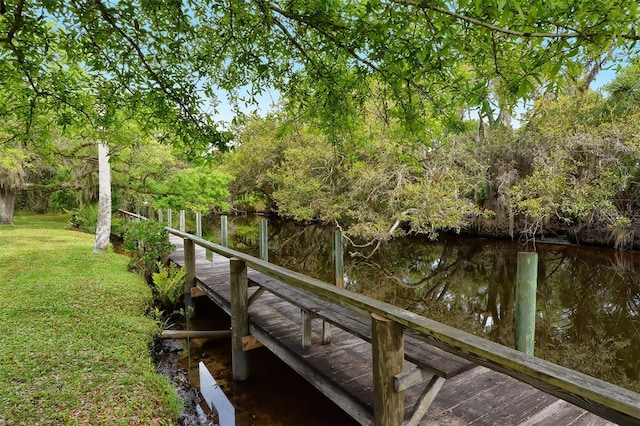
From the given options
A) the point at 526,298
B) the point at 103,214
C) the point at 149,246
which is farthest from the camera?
the point at 103,214

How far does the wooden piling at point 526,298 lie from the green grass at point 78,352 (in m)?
3.14

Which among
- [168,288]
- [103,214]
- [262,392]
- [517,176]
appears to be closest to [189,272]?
[168,288]

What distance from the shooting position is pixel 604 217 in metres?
12.5

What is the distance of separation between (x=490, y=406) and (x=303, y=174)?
47.4ft

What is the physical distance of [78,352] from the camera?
404cm

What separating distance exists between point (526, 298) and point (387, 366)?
3.89 feet

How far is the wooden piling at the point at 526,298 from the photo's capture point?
2594 millimetres

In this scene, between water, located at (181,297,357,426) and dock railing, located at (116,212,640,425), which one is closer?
dock railing, located at (116,212,640,425)

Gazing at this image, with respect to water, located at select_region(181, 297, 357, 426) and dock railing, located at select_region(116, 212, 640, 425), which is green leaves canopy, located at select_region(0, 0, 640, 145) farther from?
water, located at select_region(181, 297, 357, 426)

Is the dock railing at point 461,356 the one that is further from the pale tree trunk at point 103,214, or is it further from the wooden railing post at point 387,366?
the pale tree trunk at point 103,214

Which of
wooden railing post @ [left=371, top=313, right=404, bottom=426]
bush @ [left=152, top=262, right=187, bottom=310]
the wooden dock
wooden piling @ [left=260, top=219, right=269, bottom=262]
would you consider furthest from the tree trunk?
wooden railing post @ [left=371, top=313, right=404, bottom=426]

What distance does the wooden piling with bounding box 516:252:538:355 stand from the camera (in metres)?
2.59

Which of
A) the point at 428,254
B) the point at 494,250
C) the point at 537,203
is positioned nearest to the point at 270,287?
the point at 537,203

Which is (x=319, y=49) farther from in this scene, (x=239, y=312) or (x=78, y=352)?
(x=78, y=352)
